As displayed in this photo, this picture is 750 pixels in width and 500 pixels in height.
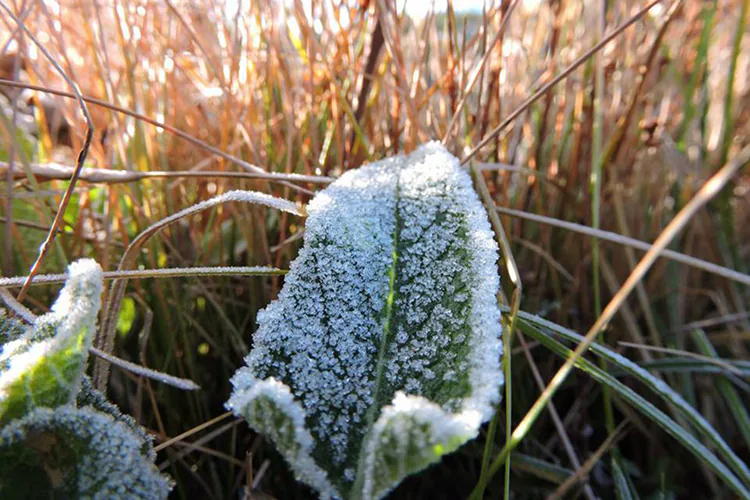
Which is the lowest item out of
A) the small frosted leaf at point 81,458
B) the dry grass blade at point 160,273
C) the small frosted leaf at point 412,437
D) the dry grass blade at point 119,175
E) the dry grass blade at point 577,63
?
the small frosted leaf at point 81,458

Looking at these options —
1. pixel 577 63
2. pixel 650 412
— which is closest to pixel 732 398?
pixel 650 412

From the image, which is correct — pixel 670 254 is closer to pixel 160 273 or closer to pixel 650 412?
pixel 650 412

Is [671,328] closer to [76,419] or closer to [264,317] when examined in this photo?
[264,317]

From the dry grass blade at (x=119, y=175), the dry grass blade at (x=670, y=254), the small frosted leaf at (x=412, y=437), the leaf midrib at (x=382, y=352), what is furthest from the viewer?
the dry grass blade at (x=119, y=175)

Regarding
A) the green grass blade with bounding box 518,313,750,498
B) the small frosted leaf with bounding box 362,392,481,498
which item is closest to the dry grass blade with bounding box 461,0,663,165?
the green grass blade with bounding box 518,313,750,498

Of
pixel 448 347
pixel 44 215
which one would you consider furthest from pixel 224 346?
pixel 448 347

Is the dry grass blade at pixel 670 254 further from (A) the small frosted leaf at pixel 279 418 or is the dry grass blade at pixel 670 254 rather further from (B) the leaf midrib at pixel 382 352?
(A) the small frosted leaf at pixel 279 418

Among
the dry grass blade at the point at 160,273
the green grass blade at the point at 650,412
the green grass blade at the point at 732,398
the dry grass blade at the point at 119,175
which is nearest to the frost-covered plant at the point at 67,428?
the dry grass blade at the point at 160,273
